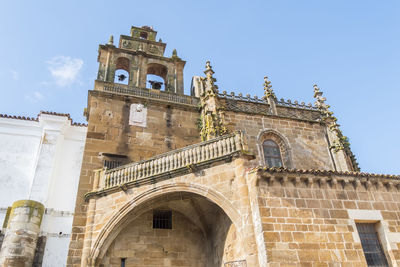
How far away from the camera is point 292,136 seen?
16.8 m

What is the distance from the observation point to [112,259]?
471 inches

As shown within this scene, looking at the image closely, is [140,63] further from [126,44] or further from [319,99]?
[319,99]

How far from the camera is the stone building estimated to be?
32.7 feet

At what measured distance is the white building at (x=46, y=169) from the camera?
44.3 ft

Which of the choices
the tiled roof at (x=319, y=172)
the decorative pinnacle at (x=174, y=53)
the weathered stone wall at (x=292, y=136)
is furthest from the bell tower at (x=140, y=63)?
the tiled roof at (x=319, y=172)

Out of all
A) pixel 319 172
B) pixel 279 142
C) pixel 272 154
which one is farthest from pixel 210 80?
pixel 319 172

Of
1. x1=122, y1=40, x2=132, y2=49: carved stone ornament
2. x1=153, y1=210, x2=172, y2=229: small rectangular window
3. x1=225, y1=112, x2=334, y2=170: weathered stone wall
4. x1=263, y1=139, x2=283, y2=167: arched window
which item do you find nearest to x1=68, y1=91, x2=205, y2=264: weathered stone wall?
x1=225, y1=112, x2=334, y2=170: weathered stone wall

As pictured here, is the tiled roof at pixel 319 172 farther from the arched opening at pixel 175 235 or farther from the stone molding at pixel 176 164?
the arched opening at pixel 175 235

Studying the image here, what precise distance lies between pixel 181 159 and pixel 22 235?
6.34 meters

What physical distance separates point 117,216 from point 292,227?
5.97m

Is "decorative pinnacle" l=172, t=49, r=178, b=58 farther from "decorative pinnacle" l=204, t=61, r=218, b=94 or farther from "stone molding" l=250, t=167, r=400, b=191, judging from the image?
"stone molding" l=250, t=167, r=400, b=191

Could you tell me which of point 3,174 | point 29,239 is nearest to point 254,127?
point 29,239

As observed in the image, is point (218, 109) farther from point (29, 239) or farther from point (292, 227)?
point (29, 239)

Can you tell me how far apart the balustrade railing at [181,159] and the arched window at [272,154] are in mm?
4840
